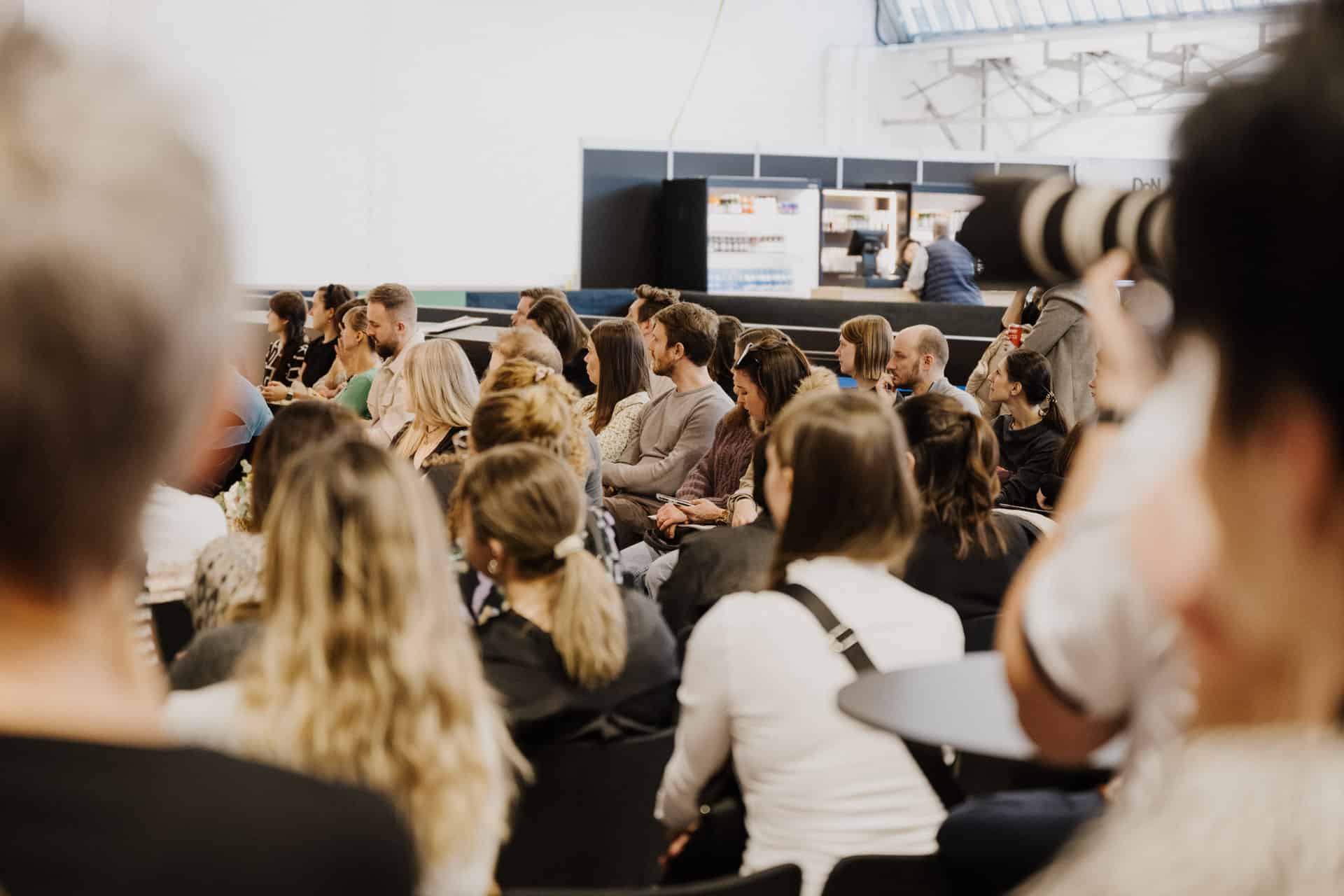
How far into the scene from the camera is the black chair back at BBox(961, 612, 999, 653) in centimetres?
278

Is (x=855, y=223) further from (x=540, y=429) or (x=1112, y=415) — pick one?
(x=1112, y=415)

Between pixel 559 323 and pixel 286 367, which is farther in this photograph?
pixel 286 367

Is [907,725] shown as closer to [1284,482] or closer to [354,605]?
[354,605]

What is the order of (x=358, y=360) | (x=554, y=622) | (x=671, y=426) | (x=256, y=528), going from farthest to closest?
1. (x=358, y=360)
2. (x=671, y=426)
3. (x=256, y=528)
4. (x=554, y=622)

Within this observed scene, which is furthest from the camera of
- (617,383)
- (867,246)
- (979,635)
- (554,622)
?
(867,246)

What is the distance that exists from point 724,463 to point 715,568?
5.43ft

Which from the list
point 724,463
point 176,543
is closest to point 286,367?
point 724,463

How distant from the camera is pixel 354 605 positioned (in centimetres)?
164

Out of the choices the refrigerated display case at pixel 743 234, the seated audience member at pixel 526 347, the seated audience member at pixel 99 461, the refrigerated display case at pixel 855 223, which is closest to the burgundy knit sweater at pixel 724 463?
the seated audience member at pixel 526 347

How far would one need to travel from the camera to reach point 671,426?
198 inches

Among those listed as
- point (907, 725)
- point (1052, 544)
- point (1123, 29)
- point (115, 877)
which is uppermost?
point (1123, 29)

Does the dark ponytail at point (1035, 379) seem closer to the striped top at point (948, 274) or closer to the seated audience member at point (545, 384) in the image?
the seated audience member at point (545, 384)

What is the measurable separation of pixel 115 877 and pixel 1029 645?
37 cm

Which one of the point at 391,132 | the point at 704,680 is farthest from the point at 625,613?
the point at 391,132
